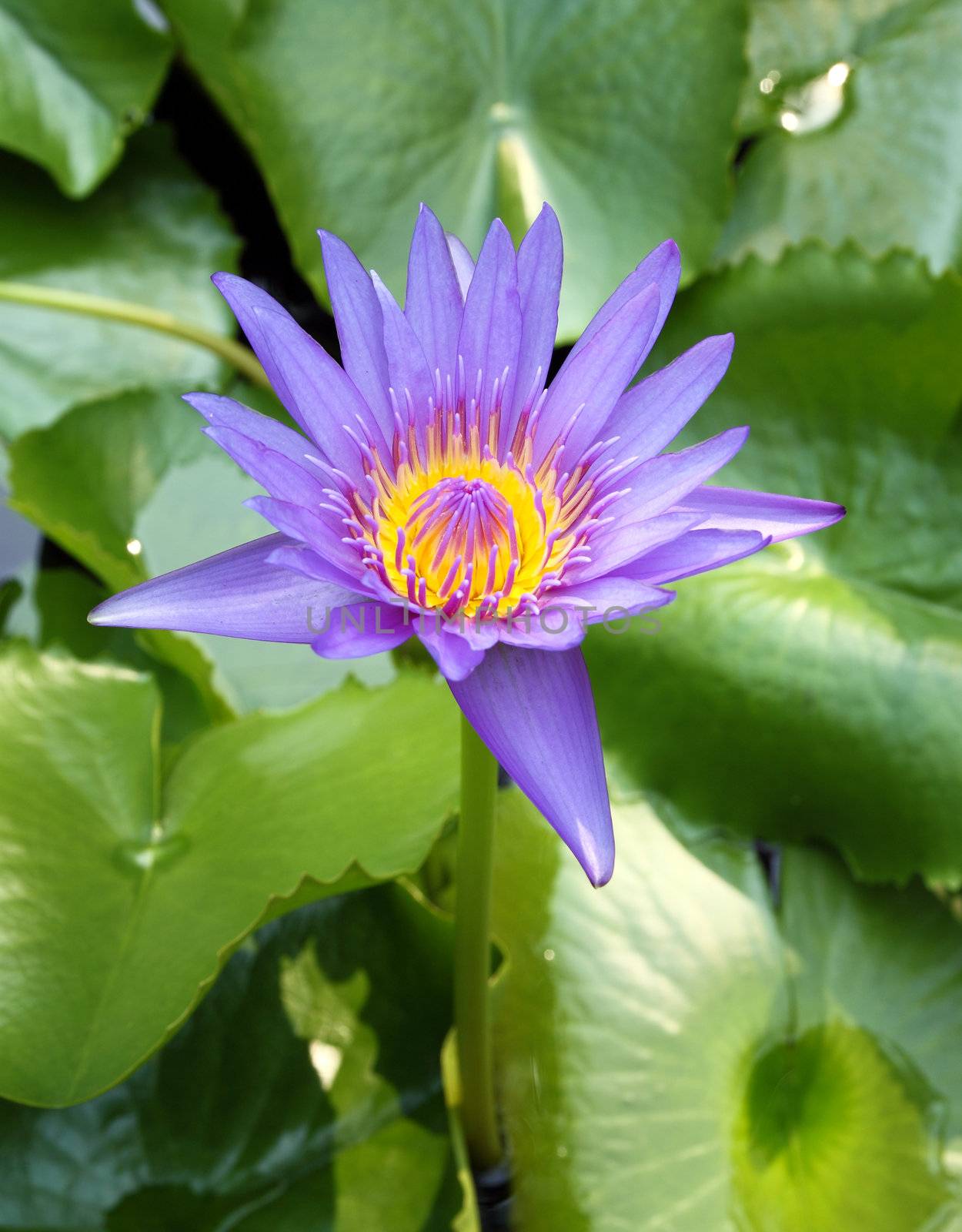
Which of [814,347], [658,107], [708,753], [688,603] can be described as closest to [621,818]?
[708,753]

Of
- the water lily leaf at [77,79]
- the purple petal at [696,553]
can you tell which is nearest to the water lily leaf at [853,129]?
the water lily leaf at [77,79]

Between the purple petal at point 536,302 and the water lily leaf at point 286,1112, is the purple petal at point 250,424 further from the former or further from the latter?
the water lily leaf at point 286,1112

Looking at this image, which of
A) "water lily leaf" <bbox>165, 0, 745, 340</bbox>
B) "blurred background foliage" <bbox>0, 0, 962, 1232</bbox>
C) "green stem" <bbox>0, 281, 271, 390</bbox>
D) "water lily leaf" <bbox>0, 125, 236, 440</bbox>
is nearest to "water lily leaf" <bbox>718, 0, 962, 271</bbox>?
"blurred background foliage" <bbox>0, 0, 962, 1232</bbox>

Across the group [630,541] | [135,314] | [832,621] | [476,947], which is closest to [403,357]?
[630,541]

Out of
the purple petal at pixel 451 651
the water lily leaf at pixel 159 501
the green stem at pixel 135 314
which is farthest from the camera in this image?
the green stem at pixel 135 314

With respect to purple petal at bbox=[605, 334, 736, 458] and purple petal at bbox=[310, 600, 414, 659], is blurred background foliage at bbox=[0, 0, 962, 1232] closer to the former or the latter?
purple petal at bbox=[310, 600, 414, 659]

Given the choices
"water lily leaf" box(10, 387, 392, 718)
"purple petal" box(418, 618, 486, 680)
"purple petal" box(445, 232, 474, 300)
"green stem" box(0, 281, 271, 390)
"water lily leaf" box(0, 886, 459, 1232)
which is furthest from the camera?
"green stem" box(0, 281, 271, 390)
